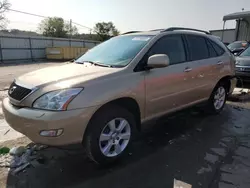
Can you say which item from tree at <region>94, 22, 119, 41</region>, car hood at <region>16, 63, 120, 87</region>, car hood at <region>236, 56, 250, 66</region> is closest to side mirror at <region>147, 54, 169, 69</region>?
car hood at <region>16, 63, 120, 87</region>

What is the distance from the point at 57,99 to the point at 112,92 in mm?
661

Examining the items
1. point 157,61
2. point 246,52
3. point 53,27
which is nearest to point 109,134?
point 157,61

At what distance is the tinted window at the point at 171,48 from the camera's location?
3650mm

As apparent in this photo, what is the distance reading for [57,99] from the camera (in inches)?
101

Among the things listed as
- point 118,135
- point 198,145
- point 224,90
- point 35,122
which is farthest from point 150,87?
point 224,90

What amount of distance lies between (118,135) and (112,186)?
2.21 ft

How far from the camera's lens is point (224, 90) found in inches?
211

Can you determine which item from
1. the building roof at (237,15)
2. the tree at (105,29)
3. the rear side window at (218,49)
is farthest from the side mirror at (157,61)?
the tree at (105,29)

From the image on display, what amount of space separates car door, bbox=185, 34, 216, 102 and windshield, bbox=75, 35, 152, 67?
3.46 feet

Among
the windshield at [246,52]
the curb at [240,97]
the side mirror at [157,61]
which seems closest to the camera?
the side mirror at [157,61]

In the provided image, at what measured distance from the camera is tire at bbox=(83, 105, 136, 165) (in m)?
2.79

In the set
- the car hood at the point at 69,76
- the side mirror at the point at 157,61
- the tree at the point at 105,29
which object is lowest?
the car hood at the point at 69,76

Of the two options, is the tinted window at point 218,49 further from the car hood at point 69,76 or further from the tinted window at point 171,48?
the car hood at point 69,76

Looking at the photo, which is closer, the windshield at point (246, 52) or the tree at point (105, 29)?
the windshield at point (246, 52)
